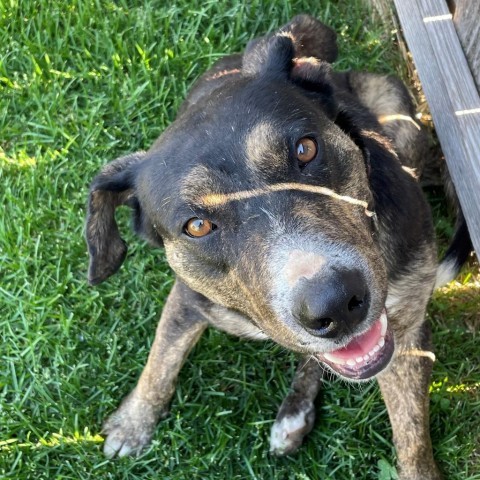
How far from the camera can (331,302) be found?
2.70 meters

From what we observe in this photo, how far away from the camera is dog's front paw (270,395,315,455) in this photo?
4.30 meters

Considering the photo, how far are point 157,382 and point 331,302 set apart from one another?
6.47 ft

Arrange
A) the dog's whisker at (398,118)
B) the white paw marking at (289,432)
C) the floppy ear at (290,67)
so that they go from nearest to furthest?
the floppy ear at (290,67) → the white paw marking at (289,432) → the dog's whisker at (398,118)

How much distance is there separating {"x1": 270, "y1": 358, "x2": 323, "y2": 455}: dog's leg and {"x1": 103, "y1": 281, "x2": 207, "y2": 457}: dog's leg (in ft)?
2.22

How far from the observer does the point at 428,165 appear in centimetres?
504

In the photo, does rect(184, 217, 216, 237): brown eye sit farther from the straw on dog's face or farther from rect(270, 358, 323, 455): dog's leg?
rect(270, 358, 323, 455): dog's leg

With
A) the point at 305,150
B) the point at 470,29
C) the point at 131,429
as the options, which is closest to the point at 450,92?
the point at 470,29

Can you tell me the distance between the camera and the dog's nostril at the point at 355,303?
2788mm

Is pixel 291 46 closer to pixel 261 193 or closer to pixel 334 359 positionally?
pixel 261 193

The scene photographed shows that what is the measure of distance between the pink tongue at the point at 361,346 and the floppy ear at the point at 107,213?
138 cm

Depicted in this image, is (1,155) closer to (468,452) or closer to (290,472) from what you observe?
(290,472)

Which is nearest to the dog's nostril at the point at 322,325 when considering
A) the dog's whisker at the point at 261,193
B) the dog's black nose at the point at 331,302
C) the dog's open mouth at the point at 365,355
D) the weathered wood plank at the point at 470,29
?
the dog's black nose at the point at 331,302

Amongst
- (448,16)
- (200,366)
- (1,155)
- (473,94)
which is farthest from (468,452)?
(1,155)

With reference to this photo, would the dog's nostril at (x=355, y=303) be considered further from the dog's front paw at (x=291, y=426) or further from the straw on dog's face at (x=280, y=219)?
the dog's front paw at (x=291, y=426)
